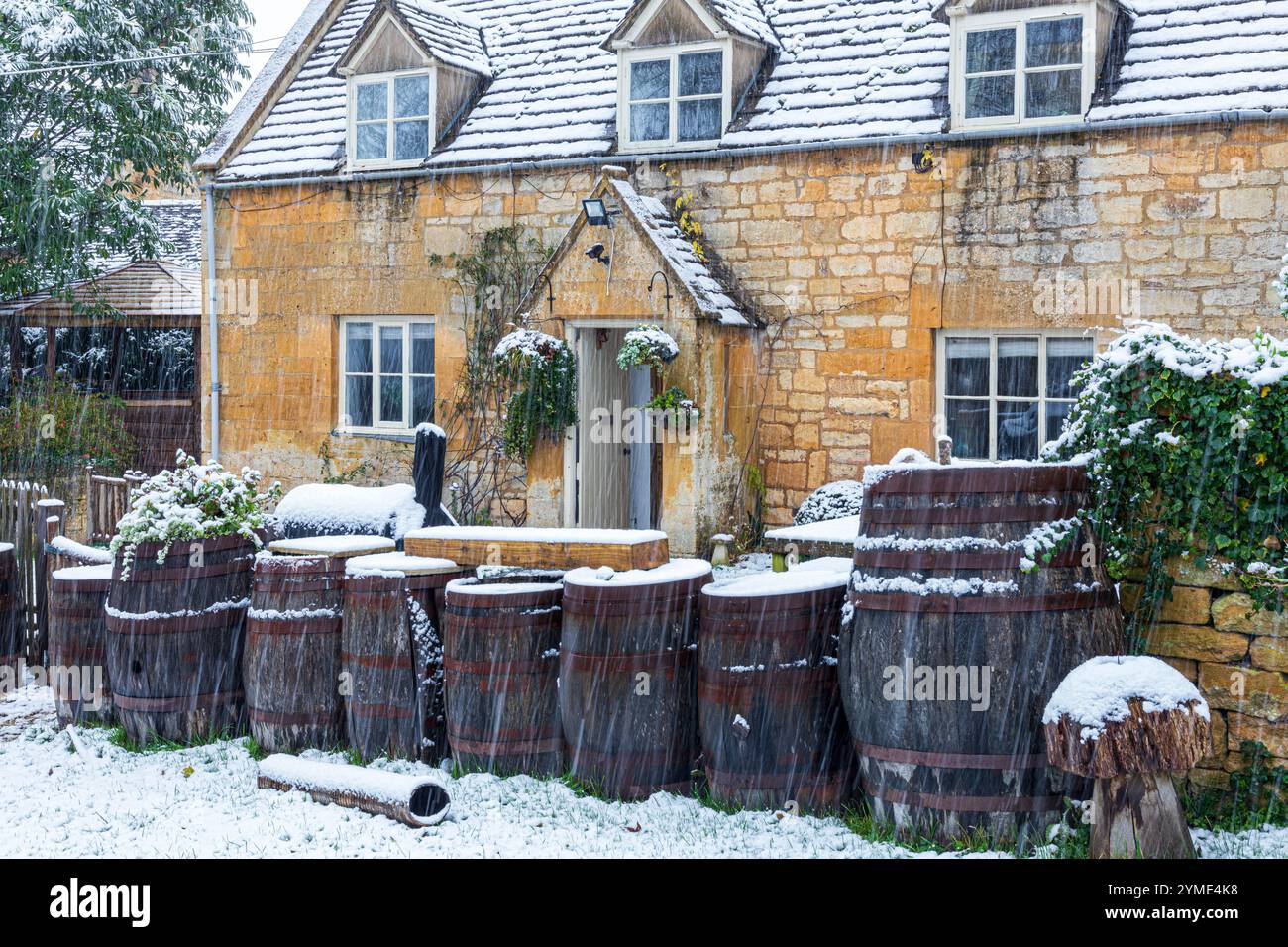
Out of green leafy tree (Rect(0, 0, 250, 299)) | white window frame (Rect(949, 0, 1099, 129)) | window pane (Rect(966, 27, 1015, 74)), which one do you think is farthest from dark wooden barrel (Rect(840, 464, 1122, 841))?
green leafy tree (Rect(0, 0, 250, 299))

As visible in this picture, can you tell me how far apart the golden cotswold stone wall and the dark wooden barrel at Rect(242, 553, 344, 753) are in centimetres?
537

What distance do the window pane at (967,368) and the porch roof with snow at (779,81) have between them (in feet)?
5.98

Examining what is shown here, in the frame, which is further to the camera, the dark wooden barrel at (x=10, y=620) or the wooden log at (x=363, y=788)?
the dark wooden barrel at (x=10, y=620)

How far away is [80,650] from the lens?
7.64 meters

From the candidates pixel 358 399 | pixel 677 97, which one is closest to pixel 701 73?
pixel 677 97

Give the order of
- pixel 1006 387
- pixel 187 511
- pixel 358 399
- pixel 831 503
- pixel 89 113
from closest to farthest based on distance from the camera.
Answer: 1. pixel 187 511
2. pixel 831 503
3. pixel 1006 387
4. pixel 358 399
5. pixel 89 113

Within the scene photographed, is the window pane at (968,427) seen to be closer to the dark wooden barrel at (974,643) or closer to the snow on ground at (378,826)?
the dark wooden barrel at (974,643)

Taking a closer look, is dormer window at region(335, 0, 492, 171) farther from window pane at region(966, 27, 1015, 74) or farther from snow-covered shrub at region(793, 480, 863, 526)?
snow-covered shrub at region(793, 480, 863, 526)

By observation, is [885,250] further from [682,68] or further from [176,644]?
[176,644]

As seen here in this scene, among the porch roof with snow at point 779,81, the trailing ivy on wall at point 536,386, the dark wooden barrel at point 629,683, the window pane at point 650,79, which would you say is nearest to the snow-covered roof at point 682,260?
the porch roof with snow at point 779,81

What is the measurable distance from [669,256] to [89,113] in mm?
10738

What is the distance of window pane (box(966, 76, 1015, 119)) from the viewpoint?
11031 mm

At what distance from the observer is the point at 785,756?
5.65 m

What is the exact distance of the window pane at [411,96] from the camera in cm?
1409
